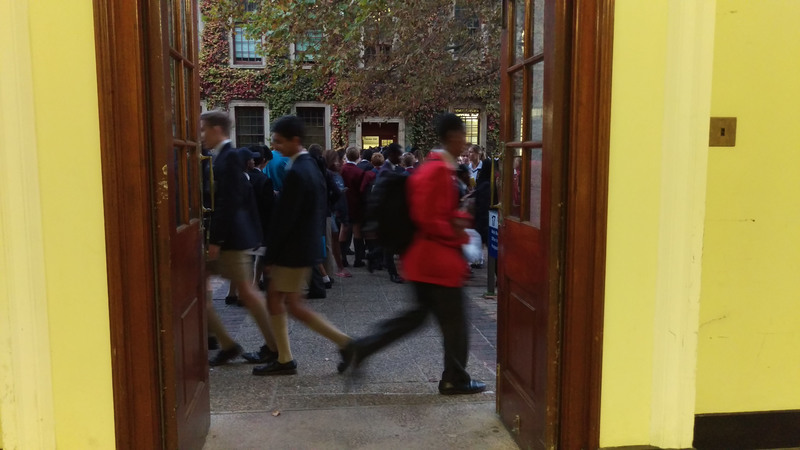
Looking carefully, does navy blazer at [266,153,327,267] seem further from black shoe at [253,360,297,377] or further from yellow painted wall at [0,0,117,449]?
yellow painted wall at [0,0,117,449]

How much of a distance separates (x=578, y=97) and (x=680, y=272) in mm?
905

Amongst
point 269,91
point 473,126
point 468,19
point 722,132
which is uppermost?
point 468,19

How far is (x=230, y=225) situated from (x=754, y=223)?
3.03 metres

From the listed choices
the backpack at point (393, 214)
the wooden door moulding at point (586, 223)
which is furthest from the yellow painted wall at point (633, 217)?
the backpack at point (393, 214)

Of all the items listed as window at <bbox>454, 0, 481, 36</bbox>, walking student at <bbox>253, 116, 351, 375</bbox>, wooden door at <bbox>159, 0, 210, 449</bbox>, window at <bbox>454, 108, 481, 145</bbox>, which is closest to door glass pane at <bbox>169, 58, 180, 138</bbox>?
wooden door at <bbox>159, 0, 210, 449</bbox>

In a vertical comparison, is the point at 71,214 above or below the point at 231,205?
above

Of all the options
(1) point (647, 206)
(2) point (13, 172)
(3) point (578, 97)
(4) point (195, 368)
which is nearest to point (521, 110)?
(3) point (578, 97)

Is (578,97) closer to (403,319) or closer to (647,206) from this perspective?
(647,206)

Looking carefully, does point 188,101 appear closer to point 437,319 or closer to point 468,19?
point 437,319

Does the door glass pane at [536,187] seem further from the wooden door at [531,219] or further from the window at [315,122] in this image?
the window at [315,122]

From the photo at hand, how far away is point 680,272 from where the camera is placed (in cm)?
277

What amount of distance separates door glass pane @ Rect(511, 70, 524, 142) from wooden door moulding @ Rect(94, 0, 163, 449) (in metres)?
1.84

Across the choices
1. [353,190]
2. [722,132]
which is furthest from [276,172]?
[722,132]

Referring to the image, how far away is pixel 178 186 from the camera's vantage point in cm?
291
